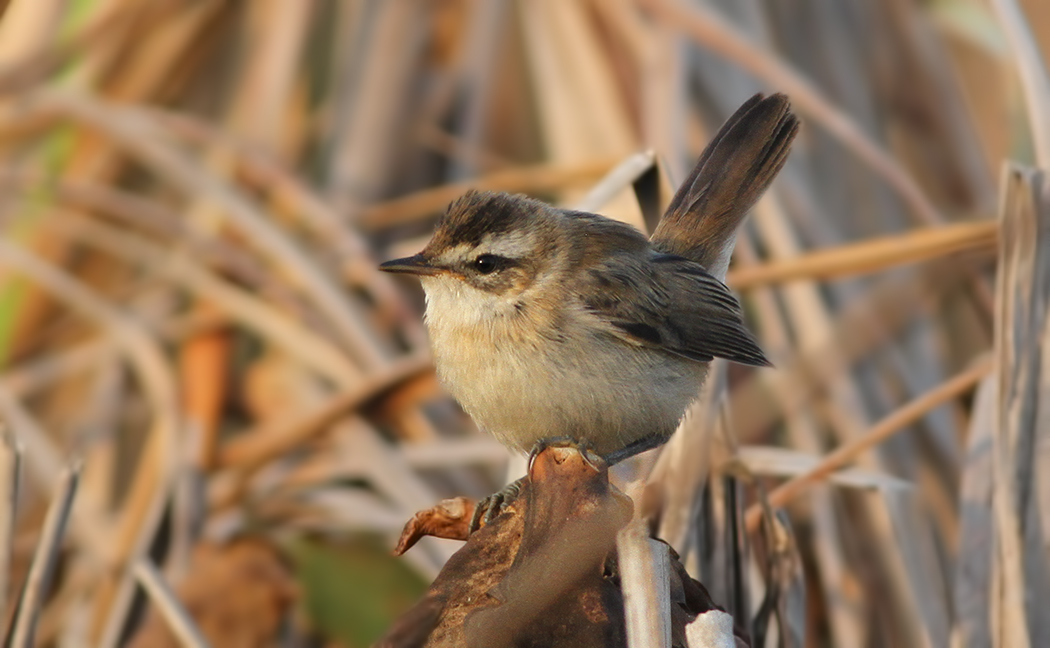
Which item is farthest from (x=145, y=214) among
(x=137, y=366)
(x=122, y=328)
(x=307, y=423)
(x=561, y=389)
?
(x=561, y=389)

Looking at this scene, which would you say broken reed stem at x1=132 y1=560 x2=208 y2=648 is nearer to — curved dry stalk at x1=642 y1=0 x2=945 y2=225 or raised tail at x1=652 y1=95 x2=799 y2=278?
raised tail at x1=652 y1=95 x2=799 y2=278

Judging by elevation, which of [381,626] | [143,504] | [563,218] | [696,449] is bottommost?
[381,626]

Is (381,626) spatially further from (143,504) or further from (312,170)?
(312,170)

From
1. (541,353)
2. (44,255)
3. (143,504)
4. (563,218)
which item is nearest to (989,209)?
(563,218)

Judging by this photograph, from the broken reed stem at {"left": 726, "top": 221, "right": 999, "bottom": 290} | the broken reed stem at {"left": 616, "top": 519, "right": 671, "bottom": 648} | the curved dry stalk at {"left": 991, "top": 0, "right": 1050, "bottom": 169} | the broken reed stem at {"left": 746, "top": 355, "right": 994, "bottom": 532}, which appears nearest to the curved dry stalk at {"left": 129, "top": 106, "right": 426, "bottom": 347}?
the broken reed stem at {"left": 726, "top": 221, "right": 999, "bottom": 290}

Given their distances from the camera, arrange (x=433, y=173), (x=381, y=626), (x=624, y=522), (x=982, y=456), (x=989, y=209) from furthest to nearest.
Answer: (x=433, y=173) → (x=989, y=209) → (x=381, y=626) → (x=982, y=456) → (x=624, y=522)

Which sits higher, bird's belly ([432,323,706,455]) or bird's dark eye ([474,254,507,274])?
bird's dark eye ([474,254,507,274])
